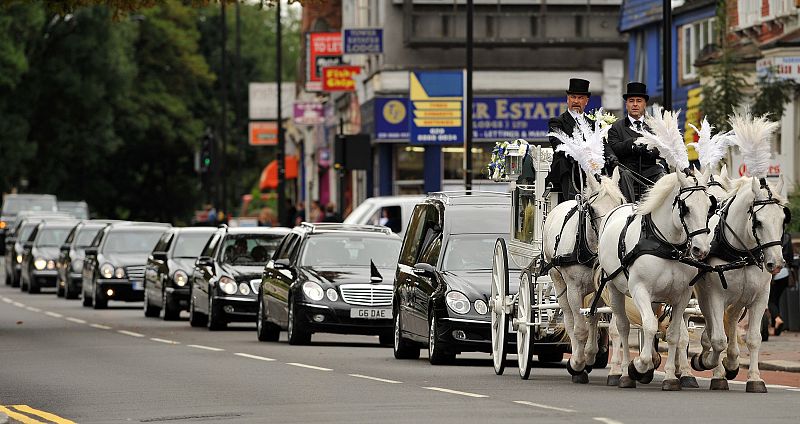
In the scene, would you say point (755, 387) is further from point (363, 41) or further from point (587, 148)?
point (363, 41)

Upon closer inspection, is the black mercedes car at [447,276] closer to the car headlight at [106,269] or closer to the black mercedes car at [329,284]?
the black mercedes car at [329,284]

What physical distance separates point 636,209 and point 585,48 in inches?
1596

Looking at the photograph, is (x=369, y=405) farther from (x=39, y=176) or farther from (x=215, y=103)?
(x=215, y=103)

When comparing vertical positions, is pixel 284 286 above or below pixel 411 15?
below

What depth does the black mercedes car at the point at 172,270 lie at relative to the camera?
34.0m

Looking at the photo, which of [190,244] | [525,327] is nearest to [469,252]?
[525,327]

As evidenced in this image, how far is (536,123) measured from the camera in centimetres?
5369

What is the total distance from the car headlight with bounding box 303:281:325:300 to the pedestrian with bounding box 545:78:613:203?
7201mm

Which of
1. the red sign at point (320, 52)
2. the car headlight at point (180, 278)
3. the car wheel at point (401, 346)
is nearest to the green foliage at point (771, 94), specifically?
the car headlight at point (180, 278)

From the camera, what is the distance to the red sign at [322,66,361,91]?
5997 cm

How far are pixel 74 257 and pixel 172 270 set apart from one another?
9.93 metres

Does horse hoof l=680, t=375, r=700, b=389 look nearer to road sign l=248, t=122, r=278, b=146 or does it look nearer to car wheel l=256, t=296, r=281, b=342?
car wheel l=256, t=296, r=281, b=342

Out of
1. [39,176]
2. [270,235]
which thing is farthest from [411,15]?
[39,176]

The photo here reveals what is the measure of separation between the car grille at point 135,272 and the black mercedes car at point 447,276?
641 inches
